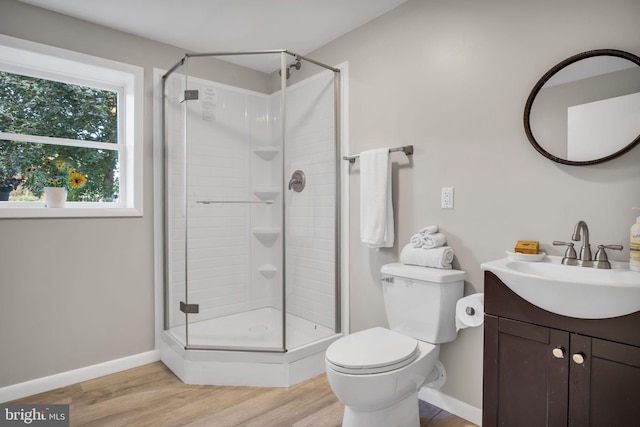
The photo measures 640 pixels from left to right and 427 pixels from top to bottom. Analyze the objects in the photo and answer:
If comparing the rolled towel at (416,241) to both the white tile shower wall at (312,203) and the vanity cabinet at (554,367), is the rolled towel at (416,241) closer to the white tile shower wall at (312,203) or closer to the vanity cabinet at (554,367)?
the vanity cabinet at (554,367)

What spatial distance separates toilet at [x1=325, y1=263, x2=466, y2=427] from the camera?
158cm

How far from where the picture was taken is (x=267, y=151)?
2.44m

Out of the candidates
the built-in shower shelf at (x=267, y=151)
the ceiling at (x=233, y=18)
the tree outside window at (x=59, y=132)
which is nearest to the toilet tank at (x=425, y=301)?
the built-in shower shelf at (x=267, y=151)

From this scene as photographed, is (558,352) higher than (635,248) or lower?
lower

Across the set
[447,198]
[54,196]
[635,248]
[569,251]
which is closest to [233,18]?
[54,196]

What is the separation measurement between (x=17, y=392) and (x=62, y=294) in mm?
577

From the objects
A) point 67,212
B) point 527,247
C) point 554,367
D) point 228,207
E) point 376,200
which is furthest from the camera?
point 228,207

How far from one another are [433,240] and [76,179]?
2.29 metres

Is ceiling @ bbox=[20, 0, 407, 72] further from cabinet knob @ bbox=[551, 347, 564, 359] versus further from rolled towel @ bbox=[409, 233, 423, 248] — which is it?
cabinet knob @ bbox=[551, 347, 564, 359]

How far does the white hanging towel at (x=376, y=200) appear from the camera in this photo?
2.19m

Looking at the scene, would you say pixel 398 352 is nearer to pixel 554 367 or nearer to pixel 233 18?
pixel 554 367

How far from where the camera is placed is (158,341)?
2699 millimetres

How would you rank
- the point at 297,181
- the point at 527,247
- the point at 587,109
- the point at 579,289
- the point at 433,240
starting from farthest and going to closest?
the point at 297,181 < the point at 433,240 < the point at 527,247 < the point at 587,109 < the point at 579,289

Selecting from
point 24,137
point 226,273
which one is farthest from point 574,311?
point 24,137
